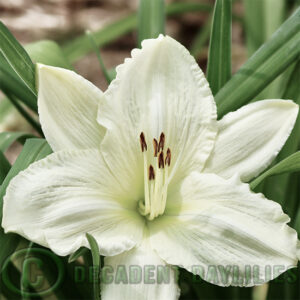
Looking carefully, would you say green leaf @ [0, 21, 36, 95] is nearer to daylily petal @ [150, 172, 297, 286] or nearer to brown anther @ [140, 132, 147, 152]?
brown anther @ [140, 132, 147, 152]

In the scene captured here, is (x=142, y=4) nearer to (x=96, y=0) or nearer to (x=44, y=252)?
(x=44, y=252)

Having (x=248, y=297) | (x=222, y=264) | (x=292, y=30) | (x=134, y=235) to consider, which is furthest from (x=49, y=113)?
(x=248, y=297)

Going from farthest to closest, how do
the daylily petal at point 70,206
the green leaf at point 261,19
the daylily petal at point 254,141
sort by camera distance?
the green leaf at point 261,19 → the daylily petal at point 254,141 → the daylily petal at point 70,206

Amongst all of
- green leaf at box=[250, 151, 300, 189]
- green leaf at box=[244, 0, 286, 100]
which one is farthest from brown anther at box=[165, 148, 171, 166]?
green leaf at box=[244, 0, 286, 100]

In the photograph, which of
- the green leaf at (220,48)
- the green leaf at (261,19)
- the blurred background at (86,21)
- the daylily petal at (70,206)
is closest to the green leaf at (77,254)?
the daylily petal at (70,206)

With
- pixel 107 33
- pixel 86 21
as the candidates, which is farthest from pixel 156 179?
pixel 86 21

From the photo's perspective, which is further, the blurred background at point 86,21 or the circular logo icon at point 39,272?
the blurred background at point 86,21

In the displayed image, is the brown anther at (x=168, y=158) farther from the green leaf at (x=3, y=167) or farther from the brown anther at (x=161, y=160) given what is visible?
the green leaf at (x=3, y=167)

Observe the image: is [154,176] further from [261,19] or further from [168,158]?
[261,19]
